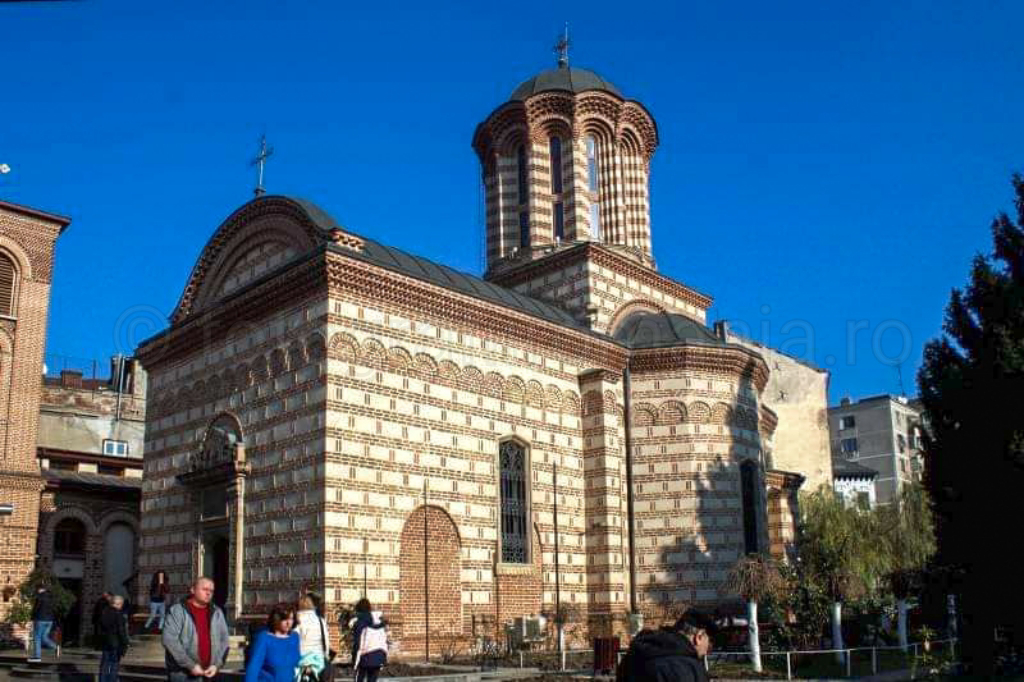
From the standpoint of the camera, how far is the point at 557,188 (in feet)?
91.4

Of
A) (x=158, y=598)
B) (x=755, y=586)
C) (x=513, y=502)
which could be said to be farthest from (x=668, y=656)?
(x=158, y=598)

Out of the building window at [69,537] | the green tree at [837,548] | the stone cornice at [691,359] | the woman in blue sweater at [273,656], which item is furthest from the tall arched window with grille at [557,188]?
the woman in blue sweater at [273,656]

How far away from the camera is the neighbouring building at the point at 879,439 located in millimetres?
65688

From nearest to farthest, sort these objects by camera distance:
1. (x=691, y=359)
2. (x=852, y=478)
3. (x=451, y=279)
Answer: (x=451, y=279) → (x=691, y=359) → (x=852, y=478)

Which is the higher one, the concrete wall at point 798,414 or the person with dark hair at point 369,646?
the concrete wall at point 798,414

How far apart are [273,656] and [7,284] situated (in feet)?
68.8

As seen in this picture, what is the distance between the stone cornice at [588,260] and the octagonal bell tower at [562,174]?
19 cm

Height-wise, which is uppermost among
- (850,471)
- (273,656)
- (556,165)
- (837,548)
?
(556,165)

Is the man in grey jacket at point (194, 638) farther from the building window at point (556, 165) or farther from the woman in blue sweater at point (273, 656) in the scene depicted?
the building window at point (556, 165)

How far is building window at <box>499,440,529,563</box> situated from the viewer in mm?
20781

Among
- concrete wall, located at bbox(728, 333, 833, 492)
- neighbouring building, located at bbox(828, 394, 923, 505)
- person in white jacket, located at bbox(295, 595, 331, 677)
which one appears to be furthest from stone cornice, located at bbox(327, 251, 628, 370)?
neighbouring building, located at bbox(828, 394, 923, 505)

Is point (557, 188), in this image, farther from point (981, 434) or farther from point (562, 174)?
point (981, 434)

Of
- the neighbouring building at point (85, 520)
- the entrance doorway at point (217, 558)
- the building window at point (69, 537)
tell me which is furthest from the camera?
the building window at point (69, 537)

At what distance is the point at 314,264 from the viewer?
18.3m
